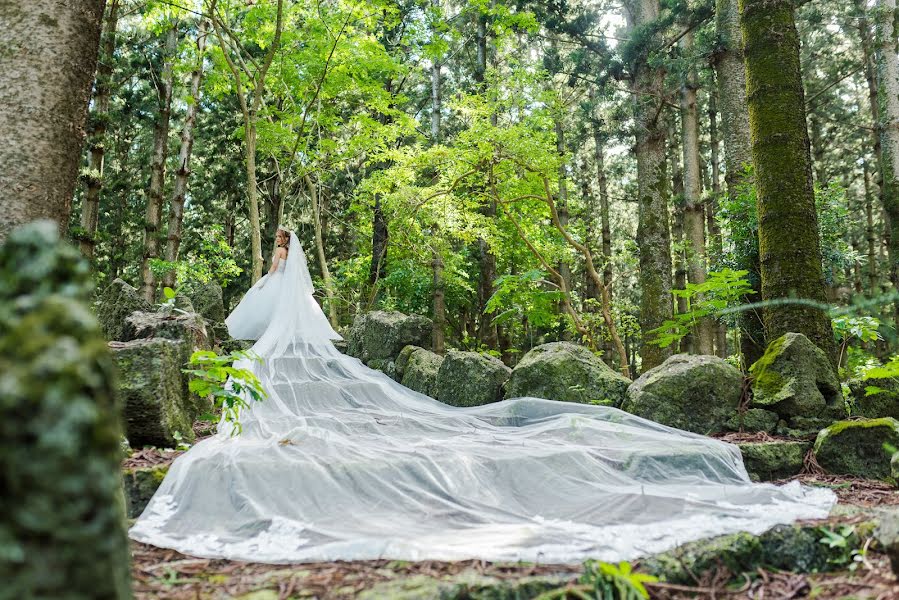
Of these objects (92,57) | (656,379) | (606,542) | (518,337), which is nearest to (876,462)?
(656,379)

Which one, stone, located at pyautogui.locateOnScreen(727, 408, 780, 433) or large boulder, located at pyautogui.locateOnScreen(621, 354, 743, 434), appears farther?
large boulder, located at pyautogui.locateOnScreen(621, 354, 743, 434)

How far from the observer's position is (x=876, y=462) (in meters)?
3.44

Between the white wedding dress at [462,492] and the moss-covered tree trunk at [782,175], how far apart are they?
1.59 meters

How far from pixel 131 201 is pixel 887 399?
69.2 feet

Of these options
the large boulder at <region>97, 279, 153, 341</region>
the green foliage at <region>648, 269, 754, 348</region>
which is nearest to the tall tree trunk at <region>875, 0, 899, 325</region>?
the green foliage at <region>648, 269, 754, 348</region>

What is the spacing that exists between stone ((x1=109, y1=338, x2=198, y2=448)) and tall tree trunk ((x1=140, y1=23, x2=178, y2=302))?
27.7ft

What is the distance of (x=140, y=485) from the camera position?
3035mm

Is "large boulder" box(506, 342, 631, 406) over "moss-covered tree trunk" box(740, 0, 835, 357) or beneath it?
beneath

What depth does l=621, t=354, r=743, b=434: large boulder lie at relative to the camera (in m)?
4.18

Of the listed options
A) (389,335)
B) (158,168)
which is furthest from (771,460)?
(158,168)

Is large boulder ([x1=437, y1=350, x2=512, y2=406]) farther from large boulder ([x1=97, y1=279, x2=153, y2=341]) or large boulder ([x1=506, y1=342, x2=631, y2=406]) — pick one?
large boulder ([x1=97, y1=279, x2=153, y2=341])

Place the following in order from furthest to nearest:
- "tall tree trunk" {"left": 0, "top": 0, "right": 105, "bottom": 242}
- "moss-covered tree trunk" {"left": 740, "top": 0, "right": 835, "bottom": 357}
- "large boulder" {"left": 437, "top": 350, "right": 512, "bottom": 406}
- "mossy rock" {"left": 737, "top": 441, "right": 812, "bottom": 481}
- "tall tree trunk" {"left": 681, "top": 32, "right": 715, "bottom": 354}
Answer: "tall tree trunk" {"left": 681, "top": 32, "right": 715, "bottom": 354} → "large boulder" {"left": 437, "top": 350, "right": 512, "bottom": 406} → "moss-covered tree trunk" {"left": 740, "top": 0, "right": 835, "bottom": 357} → "mossy rock" {"left": 737, "top": 441, "right": 812, "bottom": 481} → "tall tree trunk" {"left": 0, "top": 0, "right": 105, "bottom": 242}

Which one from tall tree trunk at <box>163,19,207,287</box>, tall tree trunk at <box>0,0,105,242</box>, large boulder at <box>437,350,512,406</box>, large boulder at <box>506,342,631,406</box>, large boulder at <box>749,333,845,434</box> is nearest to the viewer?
tall tree trunk at <box>0,0,105,242</box>

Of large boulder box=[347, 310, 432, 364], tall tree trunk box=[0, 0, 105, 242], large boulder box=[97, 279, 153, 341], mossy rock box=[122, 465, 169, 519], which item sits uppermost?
tall tree trunk box=[0, 0, 105, 242]
